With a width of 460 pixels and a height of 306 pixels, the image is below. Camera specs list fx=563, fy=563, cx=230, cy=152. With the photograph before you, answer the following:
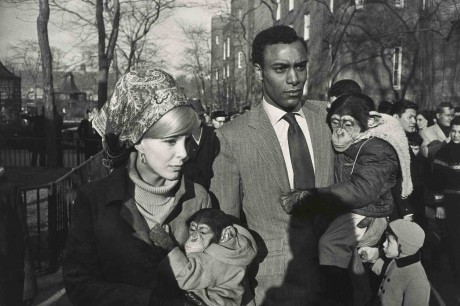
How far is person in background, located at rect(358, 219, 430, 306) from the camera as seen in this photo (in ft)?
15.6

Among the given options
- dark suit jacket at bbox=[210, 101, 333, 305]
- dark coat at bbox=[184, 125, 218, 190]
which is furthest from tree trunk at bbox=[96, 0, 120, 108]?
dark suit jacket at bbox=[210, 101, 333, 305]

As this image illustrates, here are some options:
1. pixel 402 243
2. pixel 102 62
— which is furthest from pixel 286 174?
pixel 102 62

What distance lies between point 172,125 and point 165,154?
0.13 m

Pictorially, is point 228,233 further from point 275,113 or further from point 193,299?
point 275,113

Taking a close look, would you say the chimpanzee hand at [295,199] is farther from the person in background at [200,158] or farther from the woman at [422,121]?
the woman at [422,121]

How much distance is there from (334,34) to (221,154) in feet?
69.4

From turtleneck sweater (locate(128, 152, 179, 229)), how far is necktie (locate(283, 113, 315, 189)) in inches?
28.5

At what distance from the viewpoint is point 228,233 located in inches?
103

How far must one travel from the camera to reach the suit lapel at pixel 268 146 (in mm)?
2895

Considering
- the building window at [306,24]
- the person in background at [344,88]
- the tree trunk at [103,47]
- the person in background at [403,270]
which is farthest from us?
the building window at [306,24]

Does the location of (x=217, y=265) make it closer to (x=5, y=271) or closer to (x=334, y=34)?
(x=5, y=271)

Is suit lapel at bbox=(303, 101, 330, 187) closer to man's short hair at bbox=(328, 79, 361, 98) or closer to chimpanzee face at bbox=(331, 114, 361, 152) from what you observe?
chimpanzee face at bbox=(331, 114, 361, 152)

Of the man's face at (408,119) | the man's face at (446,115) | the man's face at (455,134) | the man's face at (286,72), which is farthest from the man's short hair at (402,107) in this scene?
the man's face at (286,72)

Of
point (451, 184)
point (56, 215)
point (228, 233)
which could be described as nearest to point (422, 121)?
point (451, 184)
